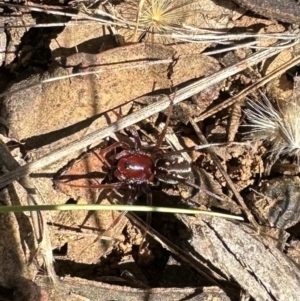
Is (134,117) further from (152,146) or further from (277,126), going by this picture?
(277,126)

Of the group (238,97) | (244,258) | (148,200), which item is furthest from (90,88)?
(244,258)

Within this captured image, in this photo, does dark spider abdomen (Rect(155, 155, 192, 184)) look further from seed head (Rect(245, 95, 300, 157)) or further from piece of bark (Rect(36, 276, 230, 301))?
piece of bark (Rect(36, 276, 230, 301))

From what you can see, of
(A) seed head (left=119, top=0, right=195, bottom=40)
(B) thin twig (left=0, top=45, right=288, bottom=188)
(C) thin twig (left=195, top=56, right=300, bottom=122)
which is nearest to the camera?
(B) thin twig (left=0, top=45, right=288, bottom=188)

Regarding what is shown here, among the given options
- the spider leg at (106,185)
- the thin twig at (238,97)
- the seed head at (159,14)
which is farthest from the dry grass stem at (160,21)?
the spider leg at (106,185)

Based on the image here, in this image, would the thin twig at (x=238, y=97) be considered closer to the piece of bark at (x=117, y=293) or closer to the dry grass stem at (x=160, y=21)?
the dry grass stem at (x=160, y=21)

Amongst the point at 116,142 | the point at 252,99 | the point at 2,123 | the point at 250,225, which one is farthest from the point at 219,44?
the point at 2,123

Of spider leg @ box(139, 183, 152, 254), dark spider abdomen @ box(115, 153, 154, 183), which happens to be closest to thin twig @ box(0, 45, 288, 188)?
dark spider abdomen @ box(115, 153, 154, 183)
